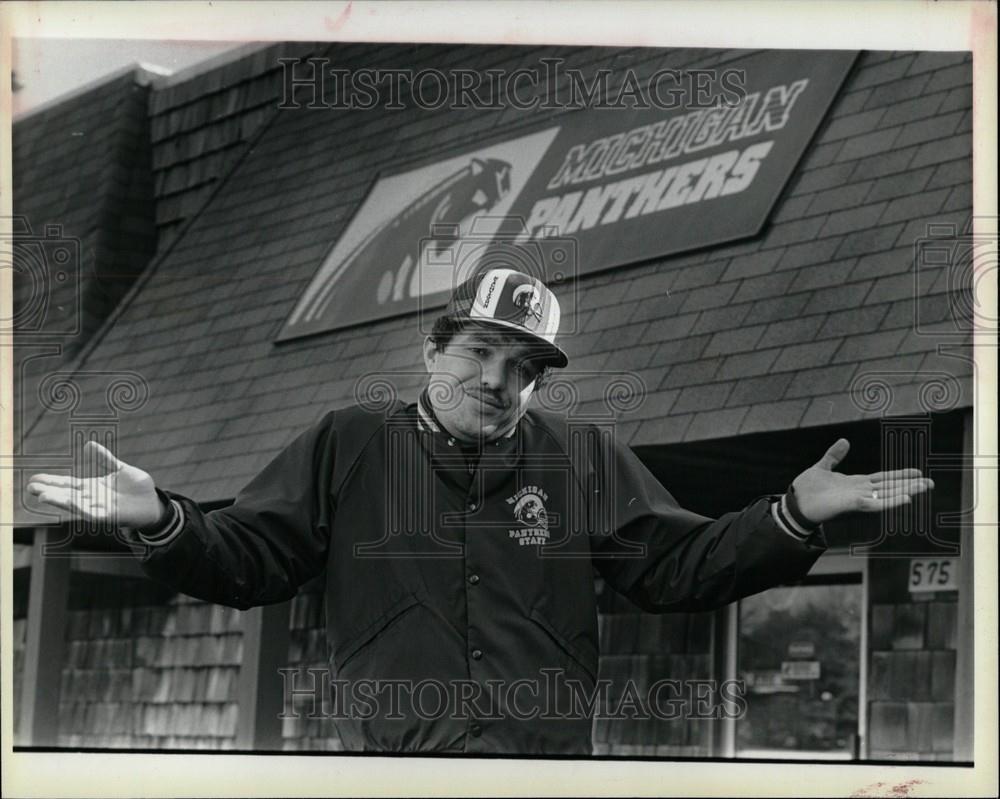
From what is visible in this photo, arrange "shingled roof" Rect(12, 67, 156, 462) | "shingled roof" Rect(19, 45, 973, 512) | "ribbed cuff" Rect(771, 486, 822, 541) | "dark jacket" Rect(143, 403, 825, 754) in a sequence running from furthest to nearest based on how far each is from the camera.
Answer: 1. "shingled roof" Rect(12, 67, 156, 462)
2. "shingled roof" Rect(19, 45, 973, 512)
3. "dark jacket" Rect(143, 403, 825, 754)
4. "ribbed cuff" Rect(771, 486, 822, 541)

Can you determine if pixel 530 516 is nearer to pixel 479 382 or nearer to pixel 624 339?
pixel 479 382

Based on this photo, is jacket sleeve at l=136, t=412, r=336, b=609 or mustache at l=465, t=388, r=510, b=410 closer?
jacket sleeve at l=136, t=412, r=336, b=609

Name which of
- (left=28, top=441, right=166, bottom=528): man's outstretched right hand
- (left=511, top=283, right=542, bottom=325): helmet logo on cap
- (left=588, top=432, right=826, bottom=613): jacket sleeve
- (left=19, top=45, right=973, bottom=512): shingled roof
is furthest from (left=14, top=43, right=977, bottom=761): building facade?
(left=28, top=441, right=166, bottom=528): man's outstretched right hand

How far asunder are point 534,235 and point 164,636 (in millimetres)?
2977

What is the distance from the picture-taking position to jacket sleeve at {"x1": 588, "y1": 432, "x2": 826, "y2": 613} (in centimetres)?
353

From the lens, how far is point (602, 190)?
5.02 metres

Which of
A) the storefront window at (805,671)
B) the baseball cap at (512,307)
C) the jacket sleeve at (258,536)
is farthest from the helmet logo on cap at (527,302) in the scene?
the storefront window at (805,671)

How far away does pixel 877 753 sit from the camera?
5.12 meters

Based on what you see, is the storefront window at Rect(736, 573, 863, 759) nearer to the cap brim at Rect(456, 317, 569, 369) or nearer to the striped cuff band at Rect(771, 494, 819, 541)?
the cap brim at Rect(456, 317, 569, 369)

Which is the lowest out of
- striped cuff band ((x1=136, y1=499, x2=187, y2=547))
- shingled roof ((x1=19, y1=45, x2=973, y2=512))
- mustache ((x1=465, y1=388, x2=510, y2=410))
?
striped cuff band ((x1=136, y1=499, x2=187, y2=547))

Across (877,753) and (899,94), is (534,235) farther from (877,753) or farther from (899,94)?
(877,753)

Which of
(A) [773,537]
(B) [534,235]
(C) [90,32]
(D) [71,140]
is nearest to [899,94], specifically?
(B) [534,235]

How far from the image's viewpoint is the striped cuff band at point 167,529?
3.42 metres

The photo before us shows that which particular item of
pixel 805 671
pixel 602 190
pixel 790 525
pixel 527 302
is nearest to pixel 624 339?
pixel 602 190
